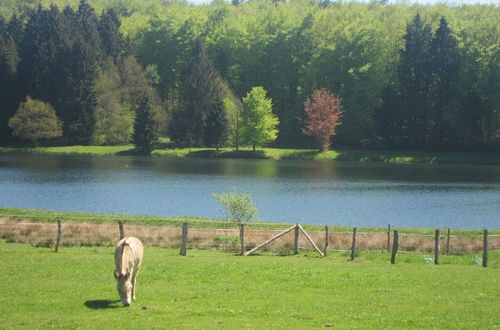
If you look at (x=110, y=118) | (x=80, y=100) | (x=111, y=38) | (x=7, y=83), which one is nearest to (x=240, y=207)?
(x=110, y=118)

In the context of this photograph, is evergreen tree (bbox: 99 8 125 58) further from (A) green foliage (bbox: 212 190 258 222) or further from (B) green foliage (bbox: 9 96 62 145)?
(A) green foliage (bbox: 212 190 258 222)

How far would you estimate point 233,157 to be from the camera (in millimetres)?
108750

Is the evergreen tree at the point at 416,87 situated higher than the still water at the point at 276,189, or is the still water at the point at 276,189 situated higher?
the evergreen tree at the point at 416,87

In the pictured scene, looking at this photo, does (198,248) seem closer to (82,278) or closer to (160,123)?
(82,278)

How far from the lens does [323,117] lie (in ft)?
361

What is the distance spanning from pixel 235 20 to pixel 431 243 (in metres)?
137

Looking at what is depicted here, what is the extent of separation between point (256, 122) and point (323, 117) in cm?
1164

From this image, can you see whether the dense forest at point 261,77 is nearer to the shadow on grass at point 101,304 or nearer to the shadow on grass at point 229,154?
the shadow on grass at point 229,154

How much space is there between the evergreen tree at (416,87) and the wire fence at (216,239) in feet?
250

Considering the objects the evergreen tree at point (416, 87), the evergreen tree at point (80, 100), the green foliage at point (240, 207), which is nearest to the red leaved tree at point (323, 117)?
the evergreen tree at point (416, 87)

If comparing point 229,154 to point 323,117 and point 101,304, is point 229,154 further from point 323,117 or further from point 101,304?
point 101,304

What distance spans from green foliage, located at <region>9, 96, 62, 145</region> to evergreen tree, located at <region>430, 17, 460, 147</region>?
212 ft

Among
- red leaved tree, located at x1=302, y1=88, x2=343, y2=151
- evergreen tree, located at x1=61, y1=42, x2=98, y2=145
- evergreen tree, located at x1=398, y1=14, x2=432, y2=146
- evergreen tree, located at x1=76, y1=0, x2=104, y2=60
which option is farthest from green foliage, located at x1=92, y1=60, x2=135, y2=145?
evergreen tree, located at x1=398, y1=14, x2=432, y2=146

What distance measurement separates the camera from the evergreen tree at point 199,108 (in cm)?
11094
